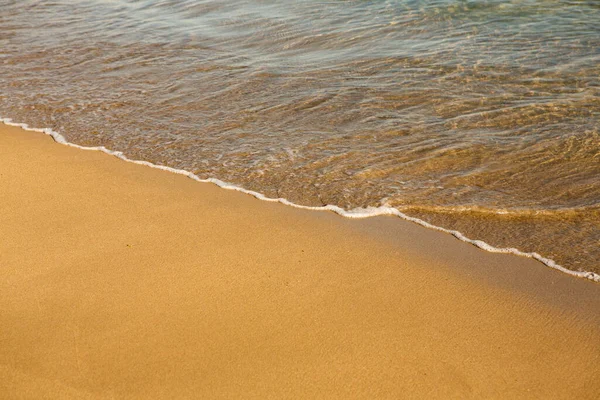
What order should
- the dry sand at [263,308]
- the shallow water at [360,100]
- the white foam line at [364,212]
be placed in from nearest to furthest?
1. the dry sand at [263,308]
2. the white foam line at [364,212]
3. the shallow water at [360,100]

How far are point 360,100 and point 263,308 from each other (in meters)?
3.20

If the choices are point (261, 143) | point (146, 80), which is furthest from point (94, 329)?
point (146, 80)

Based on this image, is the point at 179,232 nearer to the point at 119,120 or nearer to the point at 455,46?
the point at 119,120

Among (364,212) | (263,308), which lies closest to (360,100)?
(364,212)

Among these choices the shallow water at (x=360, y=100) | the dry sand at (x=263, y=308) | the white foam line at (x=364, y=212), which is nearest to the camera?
the dry sand at (x=263, y=308)

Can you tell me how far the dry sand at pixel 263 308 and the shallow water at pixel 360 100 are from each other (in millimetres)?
437

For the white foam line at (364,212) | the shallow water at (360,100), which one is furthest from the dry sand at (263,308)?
the shallow water at (360,100)

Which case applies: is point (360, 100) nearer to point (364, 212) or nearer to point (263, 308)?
point (364, 212)

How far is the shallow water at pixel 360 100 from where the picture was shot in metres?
4.34

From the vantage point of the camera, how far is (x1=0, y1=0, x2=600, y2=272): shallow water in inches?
171

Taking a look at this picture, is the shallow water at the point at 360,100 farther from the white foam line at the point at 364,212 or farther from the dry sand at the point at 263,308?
the dry sand at the point at 263,308

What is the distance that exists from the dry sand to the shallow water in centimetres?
44

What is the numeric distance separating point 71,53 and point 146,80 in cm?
160

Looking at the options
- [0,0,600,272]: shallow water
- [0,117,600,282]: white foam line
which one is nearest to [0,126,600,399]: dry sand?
[0,117,600,282]: white foam line
